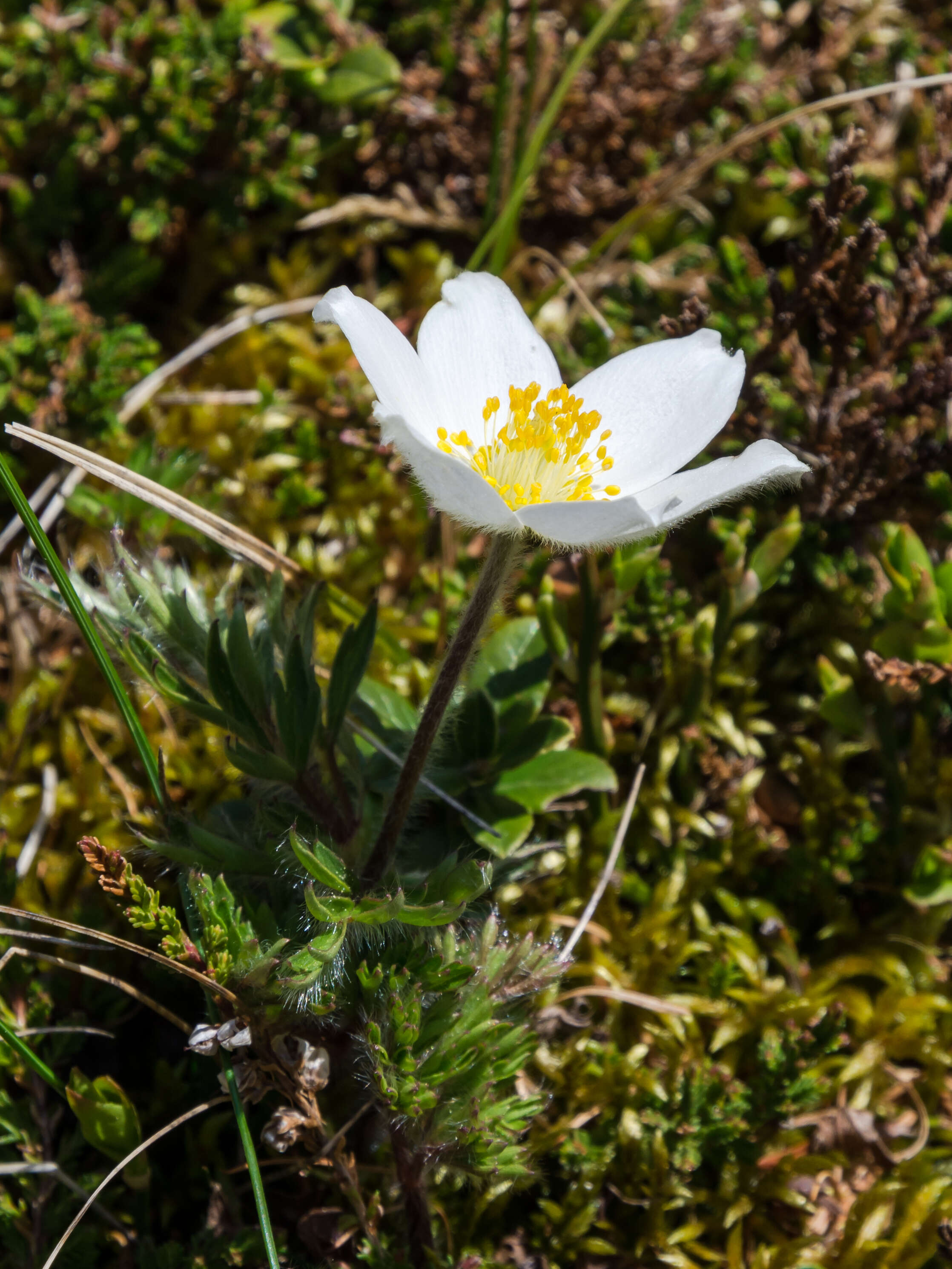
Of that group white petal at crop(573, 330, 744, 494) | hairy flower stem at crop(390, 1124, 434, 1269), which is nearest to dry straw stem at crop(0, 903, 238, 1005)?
hairy flower stem at crop(390, 1124, 434, 1269)

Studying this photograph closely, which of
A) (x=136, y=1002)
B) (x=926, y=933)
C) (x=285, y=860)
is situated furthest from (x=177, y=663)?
(x=926, y=933)

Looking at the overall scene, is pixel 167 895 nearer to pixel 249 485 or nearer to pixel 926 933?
pixel 249 485

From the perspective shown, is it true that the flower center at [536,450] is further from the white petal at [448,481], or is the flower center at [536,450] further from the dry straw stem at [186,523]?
the dry straw stem at [186,523]

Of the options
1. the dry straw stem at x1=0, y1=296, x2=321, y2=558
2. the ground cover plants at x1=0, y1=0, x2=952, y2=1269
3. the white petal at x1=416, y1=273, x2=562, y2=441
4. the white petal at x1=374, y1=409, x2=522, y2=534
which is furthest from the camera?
the dry straw stem at x1=0, y1=296, x2=321, y2=558

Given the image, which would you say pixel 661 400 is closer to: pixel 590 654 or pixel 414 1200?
pixel 590 654

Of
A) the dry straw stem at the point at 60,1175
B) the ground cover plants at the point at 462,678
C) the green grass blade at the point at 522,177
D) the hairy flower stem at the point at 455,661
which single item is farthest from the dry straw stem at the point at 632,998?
the green grass blade at the point at 522,177

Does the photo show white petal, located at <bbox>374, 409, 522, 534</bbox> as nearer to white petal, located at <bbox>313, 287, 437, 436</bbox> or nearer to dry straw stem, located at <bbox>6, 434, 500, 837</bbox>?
white petal, located at <bbox>313, 287, 437, 436</bbox>

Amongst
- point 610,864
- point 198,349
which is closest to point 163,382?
point 198,349

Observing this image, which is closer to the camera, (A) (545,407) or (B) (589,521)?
(B) (589,521)
